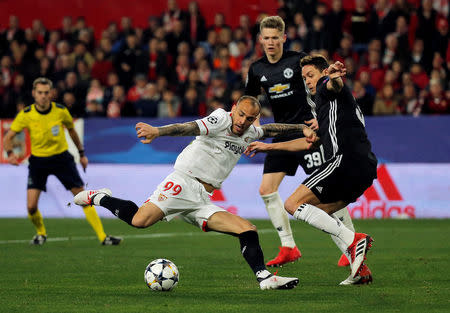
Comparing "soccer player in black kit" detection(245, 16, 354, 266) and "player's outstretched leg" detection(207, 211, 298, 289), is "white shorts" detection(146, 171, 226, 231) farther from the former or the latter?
"soccer player in black kit" detection(245, 16, 354, 266)

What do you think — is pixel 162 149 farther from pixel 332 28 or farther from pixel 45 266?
pixel 45 266

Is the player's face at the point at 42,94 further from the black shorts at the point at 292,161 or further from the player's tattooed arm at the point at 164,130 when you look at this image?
the player's tattooed arm at the point at 164,130

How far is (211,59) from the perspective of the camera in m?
20.1

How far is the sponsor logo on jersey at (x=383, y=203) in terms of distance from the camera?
16.2 m

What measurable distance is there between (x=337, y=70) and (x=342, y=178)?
1.04 m

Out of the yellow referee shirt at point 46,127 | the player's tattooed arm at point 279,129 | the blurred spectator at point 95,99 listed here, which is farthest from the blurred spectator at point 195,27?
the player's tattooed arm at point 279,129

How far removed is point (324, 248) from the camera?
37.2 ft

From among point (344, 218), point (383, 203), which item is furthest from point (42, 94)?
point (383, 203)

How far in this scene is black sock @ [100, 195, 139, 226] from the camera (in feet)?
27.1

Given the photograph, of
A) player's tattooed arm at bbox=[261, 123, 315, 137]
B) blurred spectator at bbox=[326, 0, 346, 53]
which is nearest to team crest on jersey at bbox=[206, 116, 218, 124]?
player's tattooed arm at bbox=[261, 123, 315, 137]

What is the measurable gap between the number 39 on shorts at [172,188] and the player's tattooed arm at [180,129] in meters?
0.59

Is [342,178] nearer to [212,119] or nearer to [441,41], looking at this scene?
[212,119]

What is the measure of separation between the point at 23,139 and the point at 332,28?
7.00m

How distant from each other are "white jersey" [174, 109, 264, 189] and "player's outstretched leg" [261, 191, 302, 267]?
1643 millimetres
